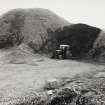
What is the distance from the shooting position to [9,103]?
18.7 feet

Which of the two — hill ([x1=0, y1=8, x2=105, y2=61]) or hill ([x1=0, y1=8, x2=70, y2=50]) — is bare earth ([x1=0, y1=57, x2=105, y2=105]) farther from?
hill ([x1=0, y1=8, x2=70, y2=50])

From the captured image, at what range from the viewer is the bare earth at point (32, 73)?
21.1ft

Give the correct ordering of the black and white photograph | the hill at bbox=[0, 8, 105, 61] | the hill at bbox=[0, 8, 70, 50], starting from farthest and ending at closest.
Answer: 1. the hill at bbox=[0, 8, 70, 50]
2. the hill at bbox=[0, 8, 105, 61]
3. the black and white photograph

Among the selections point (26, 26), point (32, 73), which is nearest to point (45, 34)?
point (26, 26)

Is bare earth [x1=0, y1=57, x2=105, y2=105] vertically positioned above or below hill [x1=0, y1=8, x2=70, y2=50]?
below

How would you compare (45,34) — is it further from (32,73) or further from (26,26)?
(32,73)

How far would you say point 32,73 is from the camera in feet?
27.9

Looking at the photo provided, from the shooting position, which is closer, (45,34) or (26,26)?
(45,34)

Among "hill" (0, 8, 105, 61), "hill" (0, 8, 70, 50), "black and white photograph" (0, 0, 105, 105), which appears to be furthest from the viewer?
"hill" (0, 8, 70, 50)

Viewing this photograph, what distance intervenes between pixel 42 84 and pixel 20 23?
7721mm

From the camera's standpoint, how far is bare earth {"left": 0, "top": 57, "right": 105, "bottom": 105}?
6442 millimetres

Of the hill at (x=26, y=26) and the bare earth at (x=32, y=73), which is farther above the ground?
the hill at (x=26, y=26)

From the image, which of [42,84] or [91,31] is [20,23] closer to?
[91,31]

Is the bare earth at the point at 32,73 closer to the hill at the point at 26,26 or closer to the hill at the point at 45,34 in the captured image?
the hill at the point at 45,34
